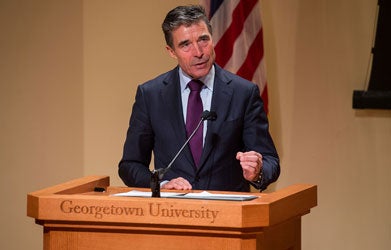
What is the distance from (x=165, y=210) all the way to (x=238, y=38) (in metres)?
2.51

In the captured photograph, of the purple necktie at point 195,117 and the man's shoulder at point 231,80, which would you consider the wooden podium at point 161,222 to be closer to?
the purple necktie at point 195,117

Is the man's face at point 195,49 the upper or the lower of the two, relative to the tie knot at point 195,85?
upper

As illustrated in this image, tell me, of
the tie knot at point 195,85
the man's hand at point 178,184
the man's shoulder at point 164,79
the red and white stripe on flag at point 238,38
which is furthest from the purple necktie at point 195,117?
the red and white stripe on flag at point 238,38

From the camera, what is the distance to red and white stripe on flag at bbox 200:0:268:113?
4.69 meters

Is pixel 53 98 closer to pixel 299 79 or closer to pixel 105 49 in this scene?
pixel 105 49

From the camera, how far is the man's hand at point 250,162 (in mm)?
2703

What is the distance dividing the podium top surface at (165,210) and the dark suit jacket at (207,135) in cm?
64

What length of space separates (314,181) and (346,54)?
0.80 metres

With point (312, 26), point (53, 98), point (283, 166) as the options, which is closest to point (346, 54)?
point (312, 26)

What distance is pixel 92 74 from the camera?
5195 mm

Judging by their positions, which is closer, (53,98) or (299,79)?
(299,79)

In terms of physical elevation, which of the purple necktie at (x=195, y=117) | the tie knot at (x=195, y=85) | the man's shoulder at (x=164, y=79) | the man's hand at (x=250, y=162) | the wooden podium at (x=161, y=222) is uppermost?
the man's shoulder at (x=164, y=79)

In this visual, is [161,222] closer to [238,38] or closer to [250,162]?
[250,162]

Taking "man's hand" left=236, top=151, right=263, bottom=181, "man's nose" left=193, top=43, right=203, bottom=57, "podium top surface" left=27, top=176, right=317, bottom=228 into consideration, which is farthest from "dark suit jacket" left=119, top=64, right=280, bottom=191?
"podium top surface" left=27, top=176, right=317, bottom=228
